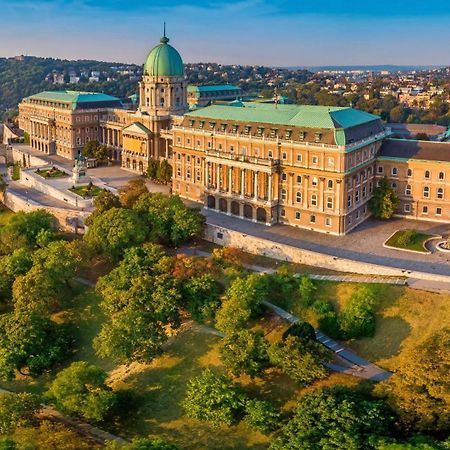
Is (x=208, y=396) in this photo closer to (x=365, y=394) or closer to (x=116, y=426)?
(x=116, y=426)

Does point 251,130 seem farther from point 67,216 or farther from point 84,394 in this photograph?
point 84,394

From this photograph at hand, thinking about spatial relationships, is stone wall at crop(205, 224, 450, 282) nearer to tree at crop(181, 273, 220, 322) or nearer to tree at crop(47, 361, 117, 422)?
tree at crop(181, 273, 220, 322)

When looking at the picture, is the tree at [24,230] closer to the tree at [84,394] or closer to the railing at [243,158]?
the railing at [243,158]

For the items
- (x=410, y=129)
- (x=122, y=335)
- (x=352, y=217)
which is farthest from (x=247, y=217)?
(x=410, y=129)

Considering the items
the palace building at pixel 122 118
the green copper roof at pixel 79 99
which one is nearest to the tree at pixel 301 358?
the palace building at pixel 122 118

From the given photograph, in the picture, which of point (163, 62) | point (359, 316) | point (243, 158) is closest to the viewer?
point (359, 316)

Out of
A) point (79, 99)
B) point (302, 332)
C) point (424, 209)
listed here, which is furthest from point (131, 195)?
point (79, 99)
